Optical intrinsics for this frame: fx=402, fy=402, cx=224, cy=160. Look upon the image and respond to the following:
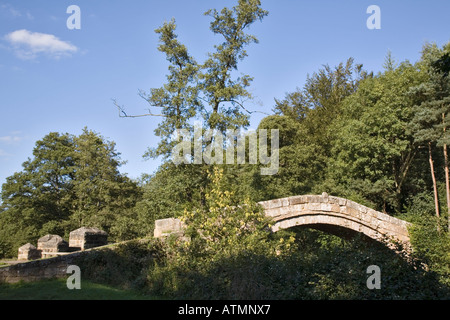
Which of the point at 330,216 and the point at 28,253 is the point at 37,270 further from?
the point at 330,216

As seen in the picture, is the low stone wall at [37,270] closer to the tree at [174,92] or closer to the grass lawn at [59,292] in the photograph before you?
the grass lawn at [59,292]

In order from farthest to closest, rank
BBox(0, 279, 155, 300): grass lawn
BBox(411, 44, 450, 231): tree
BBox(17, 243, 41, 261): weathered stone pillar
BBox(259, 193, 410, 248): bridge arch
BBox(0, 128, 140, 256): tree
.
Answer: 1. BBox(0, 128, 140, 256): tree
2. BBox(411, 44, 450, 231): tree
3. BBox(259, 193, 410, 248): bridge arch
4. BBox(17, 243, 41, 261): weathered stone pillar
5. BBox(0, 279, 155, 300): grass lawn

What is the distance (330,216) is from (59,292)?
9.51m

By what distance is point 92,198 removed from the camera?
87.0 ft

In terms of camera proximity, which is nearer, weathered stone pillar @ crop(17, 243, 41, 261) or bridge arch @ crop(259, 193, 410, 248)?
weathered stone pillar @ crop(17, 243, 41, 261)

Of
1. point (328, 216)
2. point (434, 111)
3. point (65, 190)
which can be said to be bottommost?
point (328, 216)

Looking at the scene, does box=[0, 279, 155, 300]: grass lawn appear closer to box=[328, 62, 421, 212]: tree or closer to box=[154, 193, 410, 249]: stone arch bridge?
box=[154, 193, 410, 249]: stone arch bridge

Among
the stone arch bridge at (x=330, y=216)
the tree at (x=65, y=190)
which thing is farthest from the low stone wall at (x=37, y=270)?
the tree at (x=65, y=190)

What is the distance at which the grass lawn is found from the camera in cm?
716

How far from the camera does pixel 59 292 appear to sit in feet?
24.6

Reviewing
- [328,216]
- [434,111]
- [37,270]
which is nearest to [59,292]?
[37,270]

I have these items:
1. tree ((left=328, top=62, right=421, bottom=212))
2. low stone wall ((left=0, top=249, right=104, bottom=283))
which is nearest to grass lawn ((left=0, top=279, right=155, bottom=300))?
low stone wall ((left=0, top=249, right=104, bottom=283))

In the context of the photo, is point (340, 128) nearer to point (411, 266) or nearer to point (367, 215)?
point (367, 215)
